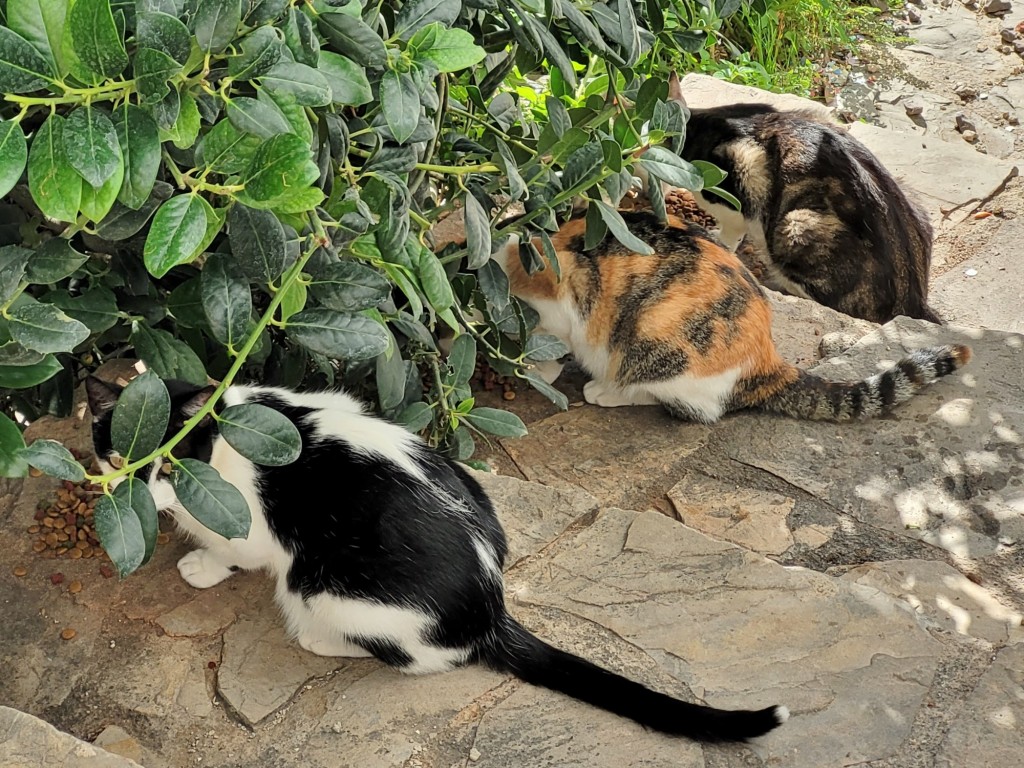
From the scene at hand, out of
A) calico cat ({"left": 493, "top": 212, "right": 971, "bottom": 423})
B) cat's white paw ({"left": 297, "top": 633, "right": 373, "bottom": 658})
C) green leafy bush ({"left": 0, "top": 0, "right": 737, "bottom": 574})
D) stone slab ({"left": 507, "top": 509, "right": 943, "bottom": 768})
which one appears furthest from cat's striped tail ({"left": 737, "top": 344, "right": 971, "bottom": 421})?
cat's white paw ({"left": 297, "top": 633, "right": 373, "bottom": 658})

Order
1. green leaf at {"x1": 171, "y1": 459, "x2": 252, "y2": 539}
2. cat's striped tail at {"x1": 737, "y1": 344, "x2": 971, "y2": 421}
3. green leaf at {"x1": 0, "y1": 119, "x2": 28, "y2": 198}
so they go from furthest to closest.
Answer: cat's striped tail at {"x1": 737, "y1": 344, "x2": 971, "y2": 421}, green leaf at {"x1": 171, "y1": 459, "x2": 252, "y2": 539}, green leaf at {"x1": 0, "y1": 119, "x2": 28, "y2": 198}

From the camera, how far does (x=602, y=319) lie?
371cm

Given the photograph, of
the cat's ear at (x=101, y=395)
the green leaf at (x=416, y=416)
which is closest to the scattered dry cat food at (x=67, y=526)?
the cat's ear at (x=101, y=395)

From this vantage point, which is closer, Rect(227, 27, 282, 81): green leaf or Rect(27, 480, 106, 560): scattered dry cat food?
Rect(227, 27, 282, 81): green leaf

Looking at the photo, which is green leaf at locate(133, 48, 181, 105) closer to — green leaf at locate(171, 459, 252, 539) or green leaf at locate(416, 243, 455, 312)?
green leaf at locate(171, 459, 252, 539)

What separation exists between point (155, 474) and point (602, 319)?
180 cm

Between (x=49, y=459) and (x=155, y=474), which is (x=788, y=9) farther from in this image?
(x=49, y=459)

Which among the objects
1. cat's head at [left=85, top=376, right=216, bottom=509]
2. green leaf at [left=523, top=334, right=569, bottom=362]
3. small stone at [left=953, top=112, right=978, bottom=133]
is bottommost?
small stone at [left=953, top=112, right=978, bottom=133]

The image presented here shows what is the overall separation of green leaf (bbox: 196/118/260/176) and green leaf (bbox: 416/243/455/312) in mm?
673

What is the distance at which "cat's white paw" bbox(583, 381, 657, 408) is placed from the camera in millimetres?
3736

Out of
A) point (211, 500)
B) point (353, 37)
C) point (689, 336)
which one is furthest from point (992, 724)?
point (353, 37)

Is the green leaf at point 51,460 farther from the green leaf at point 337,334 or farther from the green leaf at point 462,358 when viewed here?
the green leaf at point 462,358

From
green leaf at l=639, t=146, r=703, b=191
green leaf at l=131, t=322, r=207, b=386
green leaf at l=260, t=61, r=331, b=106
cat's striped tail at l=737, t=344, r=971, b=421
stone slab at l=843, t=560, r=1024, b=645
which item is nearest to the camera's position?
green leaf at l=260, t=61, r=331, b=106

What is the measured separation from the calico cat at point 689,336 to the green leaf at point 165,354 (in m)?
1.66
